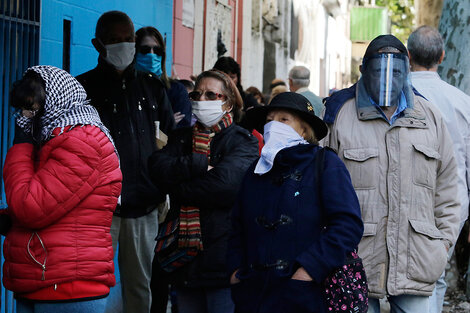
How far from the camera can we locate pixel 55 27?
7.02m

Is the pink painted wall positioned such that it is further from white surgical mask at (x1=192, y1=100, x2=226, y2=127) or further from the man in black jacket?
white surgical mask at (x1=192, y1=100, x2=226, y2=127)

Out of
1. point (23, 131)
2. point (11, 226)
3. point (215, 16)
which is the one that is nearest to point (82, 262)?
point (11, 226)

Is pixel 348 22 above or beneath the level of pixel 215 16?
above

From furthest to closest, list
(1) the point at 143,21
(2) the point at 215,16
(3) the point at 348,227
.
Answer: (2) the point at 215,16 → (1) the point at 143,21 → (3) the point at 348,227

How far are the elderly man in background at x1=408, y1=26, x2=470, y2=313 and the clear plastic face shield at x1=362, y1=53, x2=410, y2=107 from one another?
2.79 ft

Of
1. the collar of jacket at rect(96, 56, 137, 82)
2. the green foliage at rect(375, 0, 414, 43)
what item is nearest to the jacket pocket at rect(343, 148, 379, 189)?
the collar of jacket at rect(96, 56, 137, 82)

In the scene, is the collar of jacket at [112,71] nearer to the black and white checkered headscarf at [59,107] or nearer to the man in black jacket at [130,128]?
the man in black jacket at [130,128]

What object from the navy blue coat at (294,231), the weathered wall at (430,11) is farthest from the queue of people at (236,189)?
the weathered wall at (430,11)

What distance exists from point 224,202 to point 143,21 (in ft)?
14.9

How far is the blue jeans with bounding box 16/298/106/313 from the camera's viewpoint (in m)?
4.12

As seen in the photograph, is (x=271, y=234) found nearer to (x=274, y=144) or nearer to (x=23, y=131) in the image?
(x=274, y=144)

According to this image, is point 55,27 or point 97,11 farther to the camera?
point 97,11

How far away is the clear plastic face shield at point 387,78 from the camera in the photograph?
4.81m

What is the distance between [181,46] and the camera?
11531 millimetres
